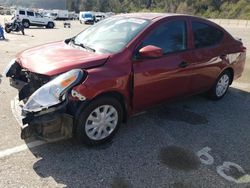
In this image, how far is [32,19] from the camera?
31547 mm

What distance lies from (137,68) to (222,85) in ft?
8.95

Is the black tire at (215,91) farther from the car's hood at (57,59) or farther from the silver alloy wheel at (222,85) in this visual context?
the car's hood at (57,59)

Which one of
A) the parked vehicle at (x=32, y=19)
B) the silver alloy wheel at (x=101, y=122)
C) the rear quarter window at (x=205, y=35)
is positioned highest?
the rear quarter window at (x=205, y=35)

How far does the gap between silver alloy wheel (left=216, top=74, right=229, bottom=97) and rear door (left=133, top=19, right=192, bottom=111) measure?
127 centimetres

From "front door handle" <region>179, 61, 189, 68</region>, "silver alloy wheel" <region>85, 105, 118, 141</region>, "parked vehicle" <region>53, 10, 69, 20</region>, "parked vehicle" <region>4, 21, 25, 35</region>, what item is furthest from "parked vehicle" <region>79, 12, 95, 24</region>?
"silver alloy wheel" <region>85, 105, 118, 141</region>

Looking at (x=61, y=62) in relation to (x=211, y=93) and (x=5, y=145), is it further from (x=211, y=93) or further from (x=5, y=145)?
(x=211, y=93)

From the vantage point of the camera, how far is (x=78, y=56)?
13.9 ft

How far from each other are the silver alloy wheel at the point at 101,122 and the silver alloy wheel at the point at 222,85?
112 inches

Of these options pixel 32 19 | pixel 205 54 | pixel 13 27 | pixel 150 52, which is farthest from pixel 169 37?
pixel 32 19

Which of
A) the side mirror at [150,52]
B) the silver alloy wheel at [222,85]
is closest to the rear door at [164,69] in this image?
the side mirror at [150,52]

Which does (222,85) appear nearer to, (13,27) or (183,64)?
(183,64)

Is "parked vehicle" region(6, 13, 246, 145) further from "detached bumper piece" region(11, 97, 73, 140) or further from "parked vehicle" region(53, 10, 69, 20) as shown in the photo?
"parked vehicle" region(53, 10, 69, 20)

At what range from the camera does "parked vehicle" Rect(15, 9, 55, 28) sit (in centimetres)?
3088

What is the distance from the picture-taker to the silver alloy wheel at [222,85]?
6340mm
